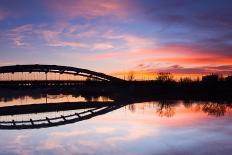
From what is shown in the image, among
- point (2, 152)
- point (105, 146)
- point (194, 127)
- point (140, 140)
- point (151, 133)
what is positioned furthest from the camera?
point (194, 127)

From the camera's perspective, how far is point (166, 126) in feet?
68.3

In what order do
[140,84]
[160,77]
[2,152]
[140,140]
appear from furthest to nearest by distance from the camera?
[160,77], [140,84], [140,140], [2,152]

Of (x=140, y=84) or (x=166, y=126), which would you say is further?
(x=140, y=84)

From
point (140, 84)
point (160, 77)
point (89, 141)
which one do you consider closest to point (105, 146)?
point (89, 141)

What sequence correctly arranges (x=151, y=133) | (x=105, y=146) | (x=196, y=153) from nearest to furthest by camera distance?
(x=196, y=153), (x=105, y=146), (x=151, y=133)

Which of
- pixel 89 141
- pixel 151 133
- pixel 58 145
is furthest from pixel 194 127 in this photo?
pixel 58 145

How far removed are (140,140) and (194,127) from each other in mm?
5280

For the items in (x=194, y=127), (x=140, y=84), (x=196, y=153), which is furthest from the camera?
(x=140, y=84)

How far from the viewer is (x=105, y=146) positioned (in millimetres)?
14109

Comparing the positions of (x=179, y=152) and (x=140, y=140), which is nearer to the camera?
(x=179, y=152)

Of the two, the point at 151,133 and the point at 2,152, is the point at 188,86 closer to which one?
the point at 151,133

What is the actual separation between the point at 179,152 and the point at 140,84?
278 feet

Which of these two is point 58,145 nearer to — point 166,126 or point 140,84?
point 166,126

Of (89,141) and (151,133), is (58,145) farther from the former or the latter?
(151,133)
